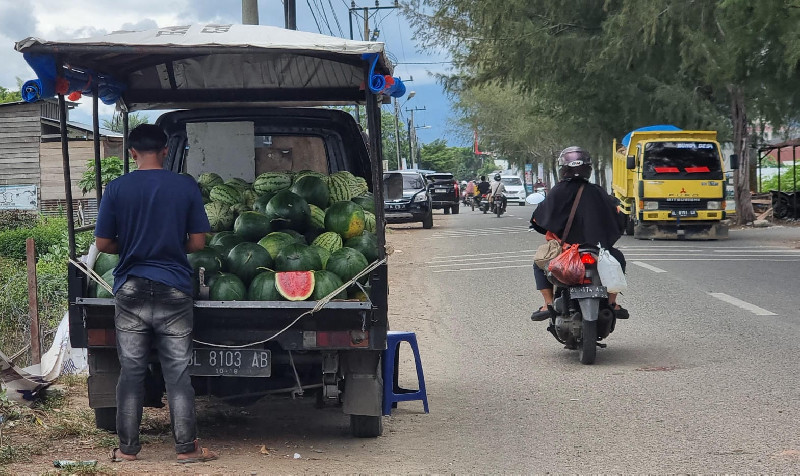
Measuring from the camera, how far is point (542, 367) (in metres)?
9.41

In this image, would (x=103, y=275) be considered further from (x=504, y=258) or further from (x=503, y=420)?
(x=504, y=258)

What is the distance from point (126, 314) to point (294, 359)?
106 centimetres

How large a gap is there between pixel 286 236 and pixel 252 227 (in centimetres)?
29

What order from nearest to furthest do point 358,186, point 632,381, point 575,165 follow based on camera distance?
point 358,186 → point 632,381 → point 575,165

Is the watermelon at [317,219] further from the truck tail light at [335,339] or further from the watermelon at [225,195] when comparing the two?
the truck tail light at [335,339]

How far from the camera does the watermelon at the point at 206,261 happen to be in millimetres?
6520

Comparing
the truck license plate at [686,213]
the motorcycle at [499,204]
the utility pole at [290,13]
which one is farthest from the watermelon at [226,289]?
the motorcycle at [499,204]

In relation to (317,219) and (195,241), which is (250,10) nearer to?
(317,219)

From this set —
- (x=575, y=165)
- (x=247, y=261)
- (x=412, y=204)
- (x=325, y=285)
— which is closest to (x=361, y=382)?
(x=325, y=285)

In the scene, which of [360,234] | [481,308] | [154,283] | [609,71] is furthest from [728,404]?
[609,71]

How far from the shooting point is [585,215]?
30.3 ft

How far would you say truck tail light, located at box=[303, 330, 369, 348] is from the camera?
20.4ft

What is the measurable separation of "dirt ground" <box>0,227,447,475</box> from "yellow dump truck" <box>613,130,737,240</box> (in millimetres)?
18348

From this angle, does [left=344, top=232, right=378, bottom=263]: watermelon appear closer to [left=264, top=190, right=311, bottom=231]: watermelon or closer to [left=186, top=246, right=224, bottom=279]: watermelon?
[left=264, top=190, right=311, bottom=231]: watermelon
